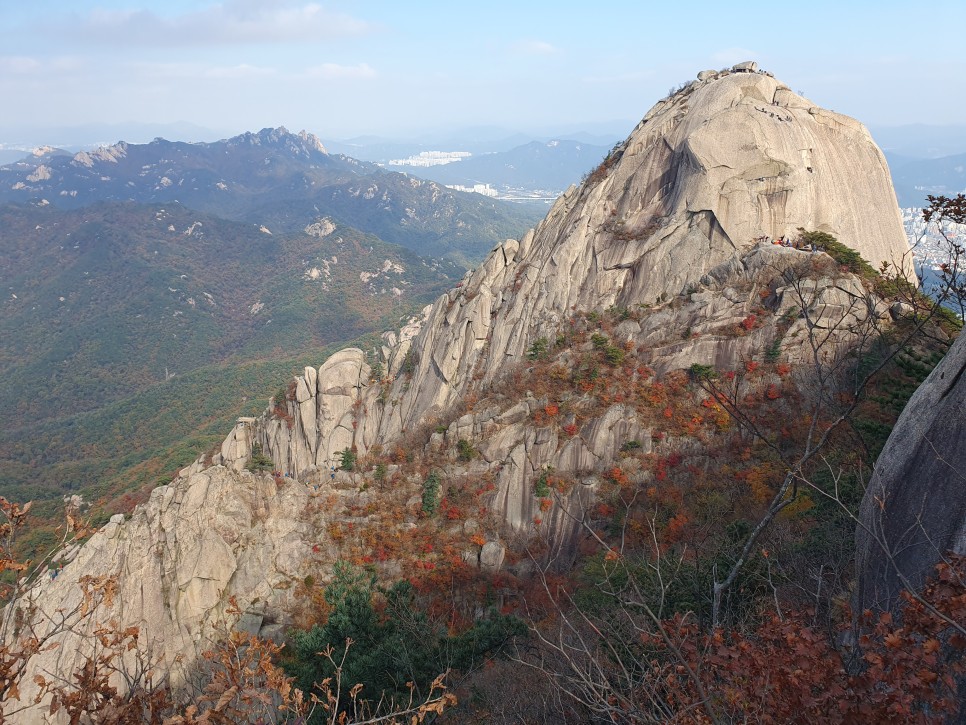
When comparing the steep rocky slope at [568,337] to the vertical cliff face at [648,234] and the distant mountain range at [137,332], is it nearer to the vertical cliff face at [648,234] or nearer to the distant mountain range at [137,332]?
the vertical cliff face at [648,234]

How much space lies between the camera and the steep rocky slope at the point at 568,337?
2286 cm

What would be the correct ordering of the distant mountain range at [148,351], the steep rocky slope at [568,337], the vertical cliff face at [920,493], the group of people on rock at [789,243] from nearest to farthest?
the vertical cliff face at [920,493], the steep rocky slope at [568,337], the group of people on rock at [789,243], the distant mountain range at [148,351]

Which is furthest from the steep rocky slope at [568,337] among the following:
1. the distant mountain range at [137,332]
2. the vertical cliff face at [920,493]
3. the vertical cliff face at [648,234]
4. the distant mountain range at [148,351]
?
the distant mountain range at [137,332]

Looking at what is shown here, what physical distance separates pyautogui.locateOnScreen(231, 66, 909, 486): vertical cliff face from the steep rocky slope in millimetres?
115

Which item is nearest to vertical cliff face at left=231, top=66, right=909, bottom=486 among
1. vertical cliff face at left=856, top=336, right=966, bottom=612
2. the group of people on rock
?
the group of people on rock

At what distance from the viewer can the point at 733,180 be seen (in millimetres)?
29250

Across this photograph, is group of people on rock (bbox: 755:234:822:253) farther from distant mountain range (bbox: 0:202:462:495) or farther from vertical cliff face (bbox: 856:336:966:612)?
distant mountain range (bbox: 0:202:462:495)

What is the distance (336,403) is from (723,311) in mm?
24901

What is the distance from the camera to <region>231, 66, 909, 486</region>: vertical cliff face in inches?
1148

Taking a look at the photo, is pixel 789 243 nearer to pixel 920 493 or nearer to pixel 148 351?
pixel 920 493

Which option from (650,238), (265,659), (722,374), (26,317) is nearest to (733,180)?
(650,238)

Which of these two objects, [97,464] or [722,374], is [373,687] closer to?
[722,374]

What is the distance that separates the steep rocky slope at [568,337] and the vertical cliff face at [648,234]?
0.38ft

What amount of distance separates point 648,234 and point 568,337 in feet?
24.9
